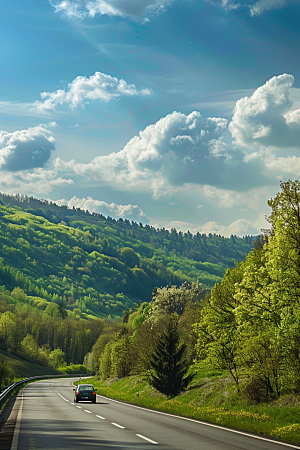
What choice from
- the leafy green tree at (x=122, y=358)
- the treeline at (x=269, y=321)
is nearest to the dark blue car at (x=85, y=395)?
the treeline at (x=269, y=321)

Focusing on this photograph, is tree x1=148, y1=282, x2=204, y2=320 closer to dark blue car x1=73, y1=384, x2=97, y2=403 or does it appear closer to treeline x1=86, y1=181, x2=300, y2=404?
dark blue car x1=73, y1=384, x2=97, y2=403

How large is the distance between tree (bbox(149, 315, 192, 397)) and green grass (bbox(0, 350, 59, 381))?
103553mm

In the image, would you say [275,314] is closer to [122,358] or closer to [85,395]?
[85,395]

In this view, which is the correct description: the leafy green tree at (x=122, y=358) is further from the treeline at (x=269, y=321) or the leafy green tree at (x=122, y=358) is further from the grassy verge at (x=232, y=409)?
the treeline at (x=269, y=321)

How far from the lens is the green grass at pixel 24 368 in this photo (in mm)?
140250

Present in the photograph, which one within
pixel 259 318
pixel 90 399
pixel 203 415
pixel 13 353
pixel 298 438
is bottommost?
pixel 13 353

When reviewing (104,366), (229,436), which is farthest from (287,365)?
(104,366)

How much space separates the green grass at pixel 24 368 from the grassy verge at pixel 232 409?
10510cm

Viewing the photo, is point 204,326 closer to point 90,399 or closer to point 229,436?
point 90,399

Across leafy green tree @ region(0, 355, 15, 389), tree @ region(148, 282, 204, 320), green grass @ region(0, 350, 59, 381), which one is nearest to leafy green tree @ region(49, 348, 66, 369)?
green grass @ region(0, 350, 59, 381)

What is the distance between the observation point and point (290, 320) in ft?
85.9

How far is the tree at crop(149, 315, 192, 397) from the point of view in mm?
39844

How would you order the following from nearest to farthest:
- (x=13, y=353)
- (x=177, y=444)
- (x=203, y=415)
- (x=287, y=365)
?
(x=177, y=444)
(x=203, y=415)
(x=287, y=365)
(x=13, y=353)

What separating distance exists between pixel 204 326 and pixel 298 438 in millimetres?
24829
